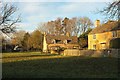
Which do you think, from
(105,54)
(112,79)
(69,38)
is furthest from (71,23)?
(112,79)

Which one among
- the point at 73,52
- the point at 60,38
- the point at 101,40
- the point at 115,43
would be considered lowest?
the point at 73,52

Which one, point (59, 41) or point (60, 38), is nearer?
point (59, 41)

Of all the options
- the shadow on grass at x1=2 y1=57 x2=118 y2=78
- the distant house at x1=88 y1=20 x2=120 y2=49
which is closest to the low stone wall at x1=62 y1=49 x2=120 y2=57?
the distant house at x1=88 y1=20 x2=120 y2=49

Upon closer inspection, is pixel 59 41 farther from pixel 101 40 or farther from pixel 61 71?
pixel 61 71

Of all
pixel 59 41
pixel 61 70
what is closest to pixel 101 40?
pixel 59 41

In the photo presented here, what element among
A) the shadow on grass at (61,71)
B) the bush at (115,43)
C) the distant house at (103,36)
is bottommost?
the shadow on grass at (61,71)

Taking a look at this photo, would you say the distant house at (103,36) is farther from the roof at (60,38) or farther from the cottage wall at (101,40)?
the roof at (60,38)

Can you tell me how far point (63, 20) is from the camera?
135875 millimetres

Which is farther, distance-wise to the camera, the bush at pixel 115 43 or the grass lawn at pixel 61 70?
the bush at pixel 115 43

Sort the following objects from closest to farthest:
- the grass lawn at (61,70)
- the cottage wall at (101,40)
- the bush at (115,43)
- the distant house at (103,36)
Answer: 1. the grass lawn at (61,70)
2. the bush at (115,43)
3. the distant house at (103,36)
4. the cottage wall at (101,40)

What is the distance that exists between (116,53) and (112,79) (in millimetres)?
35084

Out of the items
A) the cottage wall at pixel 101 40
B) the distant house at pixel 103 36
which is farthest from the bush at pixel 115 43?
the cottage wall at pixel 101 40

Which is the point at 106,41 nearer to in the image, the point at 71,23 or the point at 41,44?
the point at 41,44

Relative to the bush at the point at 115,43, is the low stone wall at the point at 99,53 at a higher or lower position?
lower
